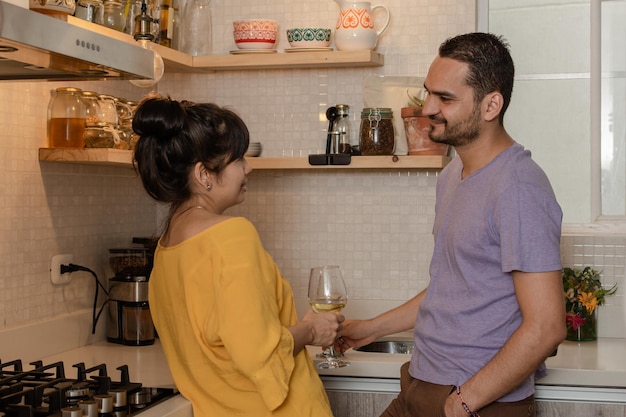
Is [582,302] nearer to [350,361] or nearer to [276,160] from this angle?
[350,361]

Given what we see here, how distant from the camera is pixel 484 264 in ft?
6.02

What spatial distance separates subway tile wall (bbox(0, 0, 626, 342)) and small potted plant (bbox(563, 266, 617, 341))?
4.3 inches

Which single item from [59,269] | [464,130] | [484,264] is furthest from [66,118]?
[484,264]

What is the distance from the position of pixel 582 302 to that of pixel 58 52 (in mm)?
1830

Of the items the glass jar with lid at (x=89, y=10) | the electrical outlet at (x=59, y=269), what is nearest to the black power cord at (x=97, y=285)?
the electrical outlet at (x=59, y=269)

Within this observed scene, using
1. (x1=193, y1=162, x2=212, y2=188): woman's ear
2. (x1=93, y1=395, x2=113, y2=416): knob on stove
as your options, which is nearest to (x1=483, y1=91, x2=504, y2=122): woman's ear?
(x1=193, y1=162, x2=212, y2=188): woman's ear

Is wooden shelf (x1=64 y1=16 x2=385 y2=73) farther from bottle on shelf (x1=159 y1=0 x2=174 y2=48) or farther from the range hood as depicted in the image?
the range hood

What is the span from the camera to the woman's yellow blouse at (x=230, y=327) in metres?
1.63

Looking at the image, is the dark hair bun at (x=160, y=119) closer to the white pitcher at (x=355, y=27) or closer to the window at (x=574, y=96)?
the white pitcher at (x=355, y=27)

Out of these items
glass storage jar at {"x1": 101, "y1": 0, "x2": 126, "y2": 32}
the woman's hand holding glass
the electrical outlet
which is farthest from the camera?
the electrical outlet

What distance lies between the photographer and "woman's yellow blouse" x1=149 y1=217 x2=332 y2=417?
163cm

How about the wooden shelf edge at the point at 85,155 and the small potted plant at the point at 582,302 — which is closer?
the wooden shelf edge at the point at 85,155

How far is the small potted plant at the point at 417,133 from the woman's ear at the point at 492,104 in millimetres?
917

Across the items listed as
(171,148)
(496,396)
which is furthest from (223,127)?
(496,396)
